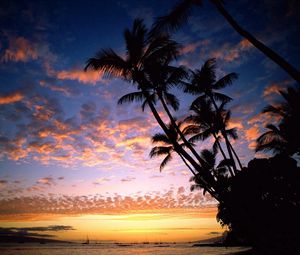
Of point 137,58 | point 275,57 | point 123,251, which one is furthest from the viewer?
point 123,251

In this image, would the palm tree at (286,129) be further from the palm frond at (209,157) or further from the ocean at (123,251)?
the ocean at (123,251)

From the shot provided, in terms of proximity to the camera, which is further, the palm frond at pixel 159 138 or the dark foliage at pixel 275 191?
the palm frond at pixel 159 138

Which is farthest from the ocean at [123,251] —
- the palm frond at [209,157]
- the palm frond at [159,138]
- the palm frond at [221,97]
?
the palm frond at [221,97]

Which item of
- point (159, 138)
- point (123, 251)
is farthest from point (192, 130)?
point (123, 251)

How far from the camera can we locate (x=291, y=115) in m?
19.3

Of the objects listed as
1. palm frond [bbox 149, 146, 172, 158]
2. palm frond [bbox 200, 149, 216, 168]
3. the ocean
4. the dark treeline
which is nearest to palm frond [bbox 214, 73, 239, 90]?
the dark treeline

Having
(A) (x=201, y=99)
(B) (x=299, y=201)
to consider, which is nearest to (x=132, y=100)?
(A) (x=201, y=99)

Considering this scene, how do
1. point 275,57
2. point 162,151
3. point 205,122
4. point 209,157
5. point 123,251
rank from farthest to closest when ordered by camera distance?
point 123,251
point 209,157
point 162,151
point 205,122
point 275,57

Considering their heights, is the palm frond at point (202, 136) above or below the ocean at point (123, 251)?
above

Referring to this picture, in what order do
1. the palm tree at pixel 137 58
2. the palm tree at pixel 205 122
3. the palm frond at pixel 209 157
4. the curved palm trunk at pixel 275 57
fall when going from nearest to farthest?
1. the curved palm trunk at pixel 275 57
2. the palm tree at pixel 137 58
3. the palm tree at pixel 205 122
4. the palm frond at pixel 209 157

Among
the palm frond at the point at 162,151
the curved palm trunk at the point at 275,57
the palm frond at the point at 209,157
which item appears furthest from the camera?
the palm frond at the point at 209,157

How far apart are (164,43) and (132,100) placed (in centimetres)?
302

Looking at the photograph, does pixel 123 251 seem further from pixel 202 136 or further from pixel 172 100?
pixel 172 100

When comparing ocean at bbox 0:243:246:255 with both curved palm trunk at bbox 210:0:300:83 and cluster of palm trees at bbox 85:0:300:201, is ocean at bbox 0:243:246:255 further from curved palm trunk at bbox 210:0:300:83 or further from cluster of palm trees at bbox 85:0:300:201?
curved palm trunk at bbox 210:0:300:83
